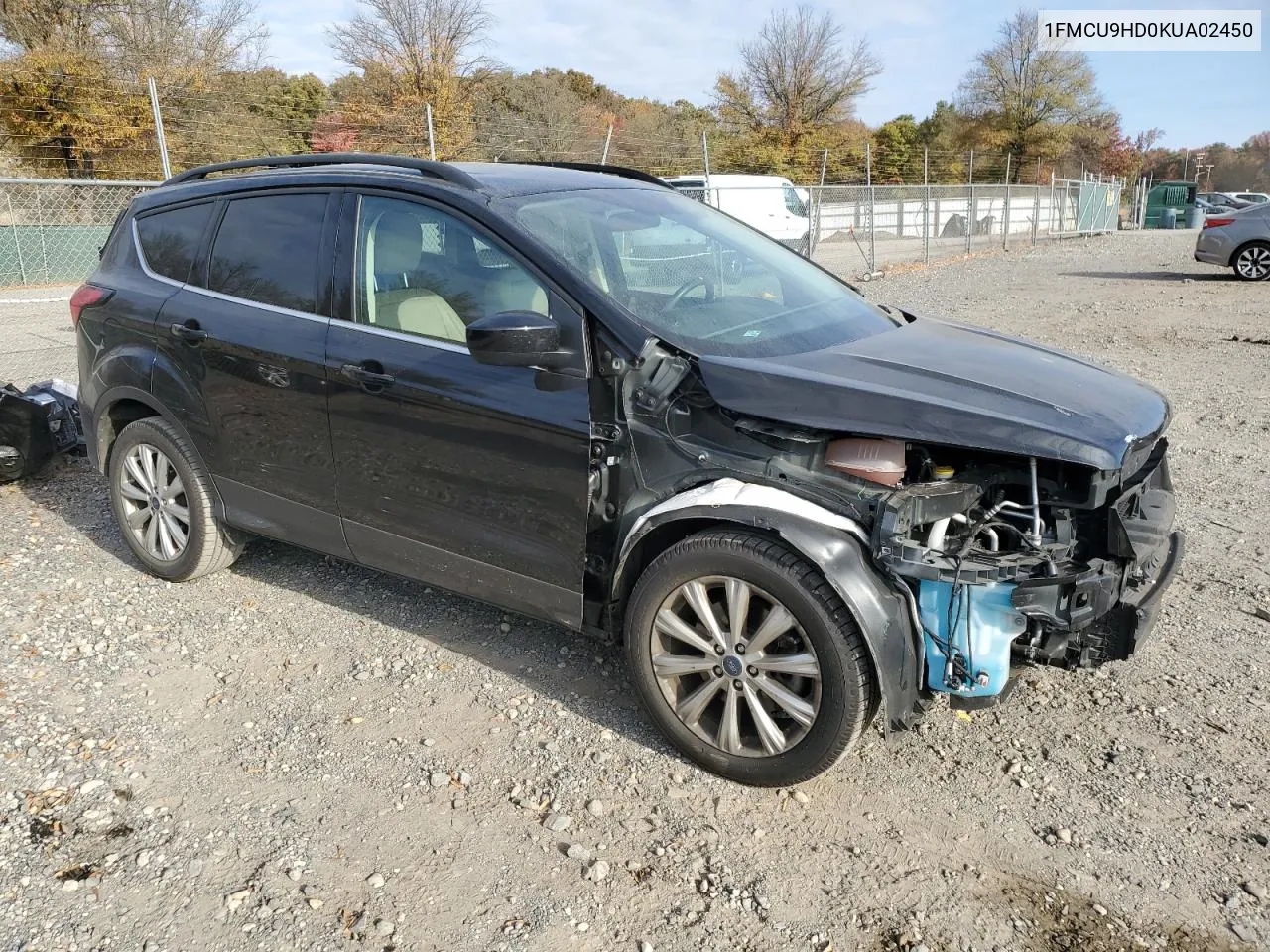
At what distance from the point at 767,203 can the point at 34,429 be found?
18695 mm

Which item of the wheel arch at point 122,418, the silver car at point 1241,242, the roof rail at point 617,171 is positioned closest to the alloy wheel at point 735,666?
the roof rail at point 617,171

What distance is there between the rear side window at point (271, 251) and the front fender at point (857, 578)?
6.47ft

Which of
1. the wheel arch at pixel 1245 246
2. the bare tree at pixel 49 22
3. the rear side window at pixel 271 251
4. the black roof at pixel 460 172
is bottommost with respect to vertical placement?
the wheel arch at pixel 1245 246

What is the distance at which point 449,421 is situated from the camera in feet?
11.0

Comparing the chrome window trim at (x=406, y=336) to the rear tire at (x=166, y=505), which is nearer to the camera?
the chrome window trim at (x=406, y=336)

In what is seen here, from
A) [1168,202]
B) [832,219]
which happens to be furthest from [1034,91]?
[832,219]

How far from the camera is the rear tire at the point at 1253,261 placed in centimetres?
1627

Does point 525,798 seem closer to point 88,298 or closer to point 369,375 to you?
point 369,375

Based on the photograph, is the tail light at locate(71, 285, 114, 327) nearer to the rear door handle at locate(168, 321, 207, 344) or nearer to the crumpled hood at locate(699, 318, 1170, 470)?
the rear door handle at locate(168, 321, 207, 344)

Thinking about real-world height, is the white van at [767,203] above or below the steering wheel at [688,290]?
above

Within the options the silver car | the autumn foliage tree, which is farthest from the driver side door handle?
the autumn foliage tree

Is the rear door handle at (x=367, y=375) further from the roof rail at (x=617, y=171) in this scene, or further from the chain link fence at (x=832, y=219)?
the chain link fence at (x=832, y=219)

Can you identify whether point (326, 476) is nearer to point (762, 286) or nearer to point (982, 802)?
point (762, 286)

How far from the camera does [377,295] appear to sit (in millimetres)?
3604
